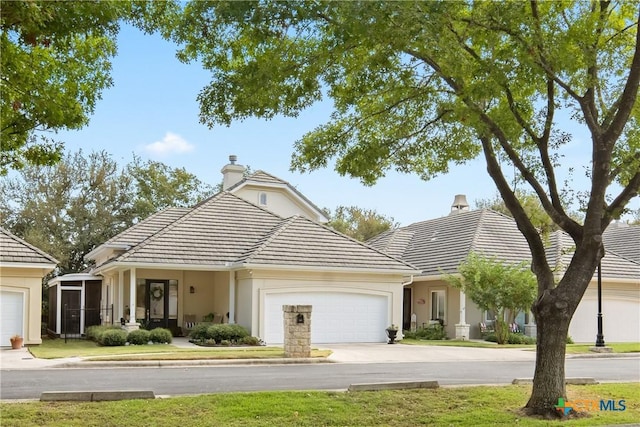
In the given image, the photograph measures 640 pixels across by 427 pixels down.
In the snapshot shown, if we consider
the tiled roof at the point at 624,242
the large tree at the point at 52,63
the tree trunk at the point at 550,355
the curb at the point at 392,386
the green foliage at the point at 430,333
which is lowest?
the green foliage at the point at 430,333

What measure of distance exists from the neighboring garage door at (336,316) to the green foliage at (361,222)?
3196 centimetres

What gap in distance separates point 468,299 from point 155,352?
1486 cm

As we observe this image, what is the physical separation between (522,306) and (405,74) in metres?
16.7

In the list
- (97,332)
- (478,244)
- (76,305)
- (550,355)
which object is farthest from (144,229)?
(550,355)

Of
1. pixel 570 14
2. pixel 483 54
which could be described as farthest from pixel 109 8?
pixel 570 14

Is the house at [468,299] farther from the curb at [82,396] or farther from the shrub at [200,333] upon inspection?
the curb at [82,396]

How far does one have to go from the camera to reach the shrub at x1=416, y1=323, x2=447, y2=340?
96.4 feet

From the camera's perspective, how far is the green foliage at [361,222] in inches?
2336

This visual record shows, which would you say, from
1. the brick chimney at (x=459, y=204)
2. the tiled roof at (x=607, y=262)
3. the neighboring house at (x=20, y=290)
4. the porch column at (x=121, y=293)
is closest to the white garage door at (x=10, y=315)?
the neighboring house at (x=20, y=290)

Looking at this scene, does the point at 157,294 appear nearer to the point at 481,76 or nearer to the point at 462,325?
the point at 462,325

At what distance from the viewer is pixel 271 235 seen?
27281 mm

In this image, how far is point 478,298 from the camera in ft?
85.7

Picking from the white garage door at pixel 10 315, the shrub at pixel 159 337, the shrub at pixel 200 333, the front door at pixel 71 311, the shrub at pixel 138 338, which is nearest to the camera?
the shrub at pixel 138 338

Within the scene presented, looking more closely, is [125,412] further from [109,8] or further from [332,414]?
[109,8]
